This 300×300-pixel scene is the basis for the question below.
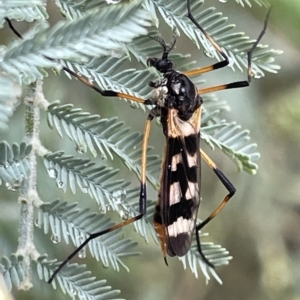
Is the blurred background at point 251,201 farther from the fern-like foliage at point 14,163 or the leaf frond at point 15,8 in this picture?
the leaf frond at point 15,8

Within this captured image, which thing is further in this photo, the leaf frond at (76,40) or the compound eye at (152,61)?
the compound eye at (152,61)

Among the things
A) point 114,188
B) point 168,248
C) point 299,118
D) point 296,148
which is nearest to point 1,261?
point 114,188

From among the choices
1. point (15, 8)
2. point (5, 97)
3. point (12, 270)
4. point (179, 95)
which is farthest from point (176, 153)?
point (5, 97)

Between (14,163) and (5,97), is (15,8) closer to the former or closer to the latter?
(5,97)

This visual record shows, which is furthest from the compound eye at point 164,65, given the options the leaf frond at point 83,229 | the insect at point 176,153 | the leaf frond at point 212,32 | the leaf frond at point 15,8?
the leaf frond at point 15,8

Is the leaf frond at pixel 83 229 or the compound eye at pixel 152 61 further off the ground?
the compound eye at pixel 152 61
